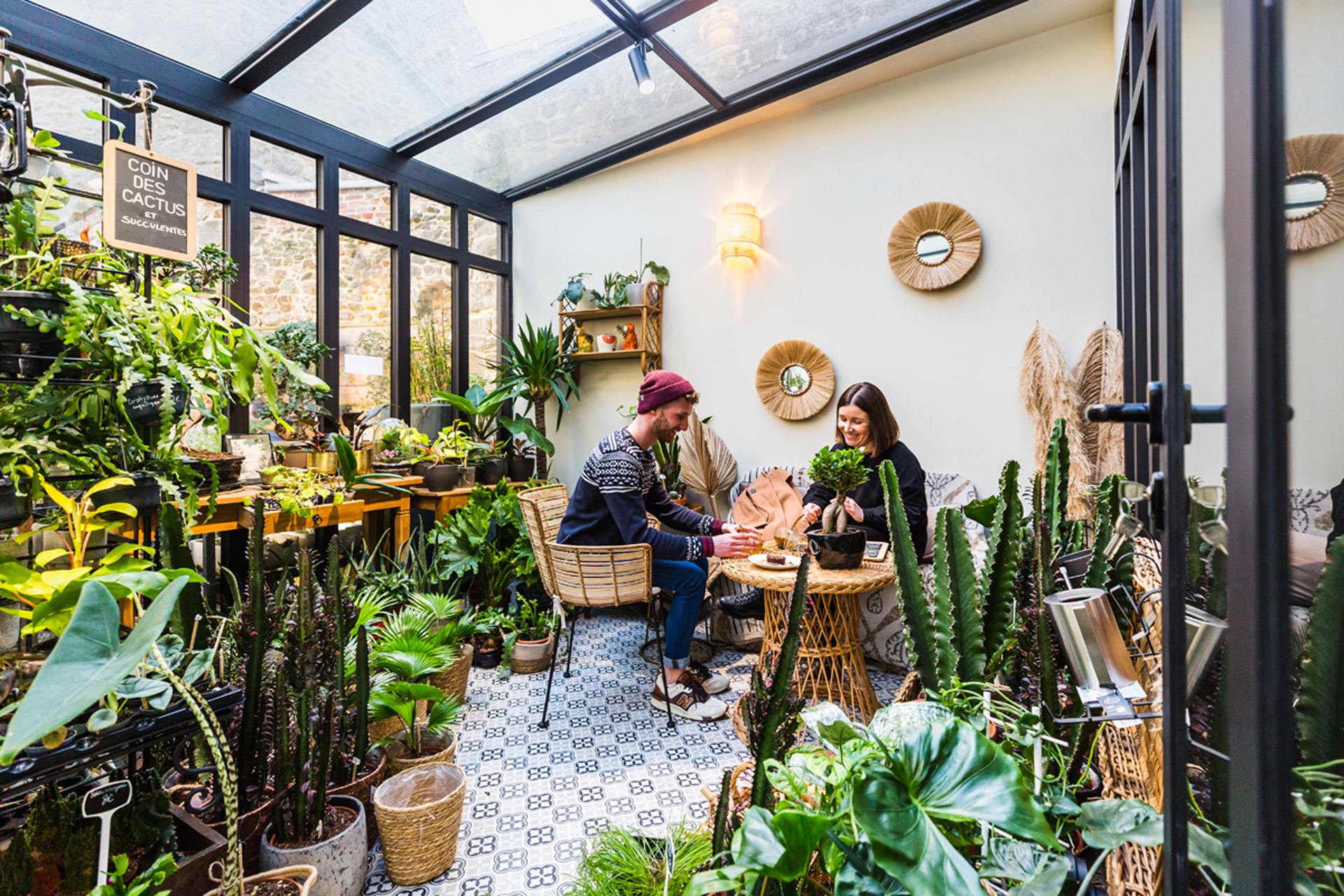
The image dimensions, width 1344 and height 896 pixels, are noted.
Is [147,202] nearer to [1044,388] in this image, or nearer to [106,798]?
[106,798]

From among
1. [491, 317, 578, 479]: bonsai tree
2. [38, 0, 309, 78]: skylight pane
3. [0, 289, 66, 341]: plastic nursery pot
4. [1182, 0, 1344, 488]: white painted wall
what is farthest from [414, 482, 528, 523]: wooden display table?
[1182, 0, 1344, 488]: white painted wall

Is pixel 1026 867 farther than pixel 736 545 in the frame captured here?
No

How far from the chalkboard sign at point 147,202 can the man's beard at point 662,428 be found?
1.58 m

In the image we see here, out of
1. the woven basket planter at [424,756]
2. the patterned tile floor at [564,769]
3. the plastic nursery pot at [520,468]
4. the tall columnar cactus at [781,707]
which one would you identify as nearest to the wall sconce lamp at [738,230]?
the plastic nursery pot at [520,468]

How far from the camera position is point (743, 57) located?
347cm

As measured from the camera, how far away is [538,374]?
431 centimetres

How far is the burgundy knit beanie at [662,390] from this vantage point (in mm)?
2486

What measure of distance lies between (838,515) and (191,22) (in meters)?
3.46

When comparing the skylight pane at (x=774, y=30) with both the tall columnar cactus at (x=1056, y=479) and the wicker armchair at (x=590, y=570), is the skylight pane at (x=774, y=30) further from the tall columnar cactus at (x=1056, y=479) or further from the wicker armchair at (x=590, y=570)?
the tall columnar cactus at (x=1056, y=479)

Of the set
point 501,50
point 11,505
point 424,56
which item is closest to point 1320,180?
point 11,505

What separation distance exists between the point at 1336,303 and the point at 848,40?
371 cm

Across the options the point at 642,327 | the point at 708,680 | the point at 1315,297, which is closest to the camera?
the point at 1315,297

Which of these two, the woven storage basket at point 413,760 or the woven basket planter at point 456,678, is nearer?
the woven storage basket at point 413,760

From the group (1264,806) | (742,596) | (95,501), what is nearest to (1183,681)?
(1264,806)
